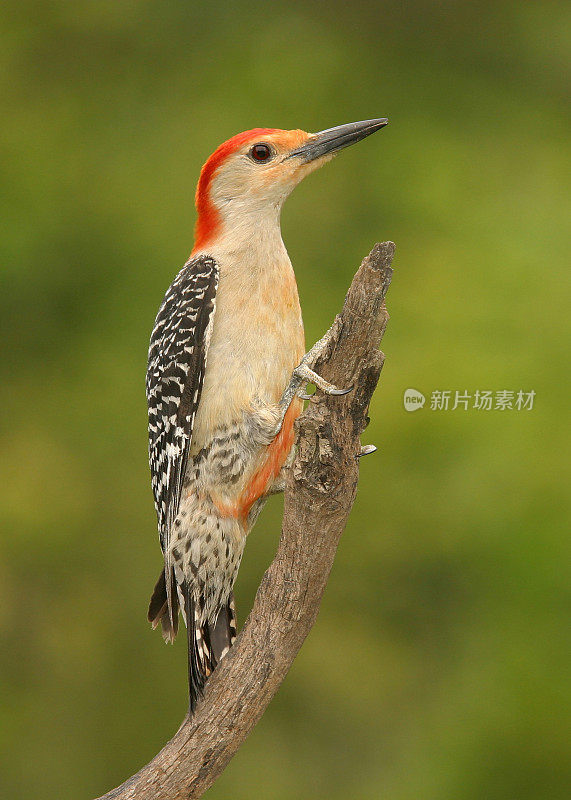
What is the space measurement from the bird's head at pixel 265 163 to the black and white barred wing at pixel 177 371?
0.20m

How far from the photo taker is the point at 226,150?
2893 mm

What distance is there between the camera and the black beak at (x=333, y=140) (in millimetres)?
2859

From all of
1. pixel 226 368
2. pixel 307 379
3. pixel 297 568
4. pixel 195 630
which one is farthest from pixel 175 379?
pixel 195 630

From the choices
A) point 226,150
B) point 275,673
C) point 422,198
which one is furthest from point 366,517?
point 226,150

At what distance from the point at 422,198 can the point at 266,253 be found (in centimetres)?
267

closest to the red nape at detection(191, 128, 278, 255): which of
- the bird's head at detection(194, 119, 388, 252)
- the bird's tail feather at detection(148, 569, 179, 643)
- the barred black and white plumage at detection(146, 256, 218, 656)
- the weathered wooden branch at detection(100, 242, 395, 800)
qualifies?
the bird's head at detection(194, 119, 388, 252)

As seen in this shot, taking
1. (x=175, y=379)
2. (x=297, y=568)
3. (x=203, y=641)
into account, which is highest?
(x=175, y=379)

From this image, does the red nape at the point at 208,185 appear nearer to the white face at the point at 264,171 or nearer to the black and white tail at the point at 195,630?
the white face at the point at 264,171

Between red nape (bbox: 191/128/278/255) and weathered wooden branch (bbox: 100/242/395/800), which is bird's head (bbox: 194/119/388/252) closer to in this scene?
red nape (bbox: 191/128/278/255)

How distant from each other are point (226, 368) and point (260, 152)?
0.66m

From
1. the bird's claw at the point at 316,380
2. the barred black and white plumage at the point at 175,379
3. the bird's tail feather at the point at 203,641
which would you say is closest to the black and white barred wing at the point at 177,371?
the barred black and white plumage at the point at 175,379

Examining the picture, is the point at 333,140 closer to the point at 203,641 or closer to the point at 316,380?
the point at 316,380

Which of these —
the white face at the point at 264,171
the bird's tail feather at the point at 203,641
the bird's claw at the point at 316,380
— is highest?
the white face at the point at 264,171

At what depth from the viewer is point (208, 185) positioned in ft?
9.73
